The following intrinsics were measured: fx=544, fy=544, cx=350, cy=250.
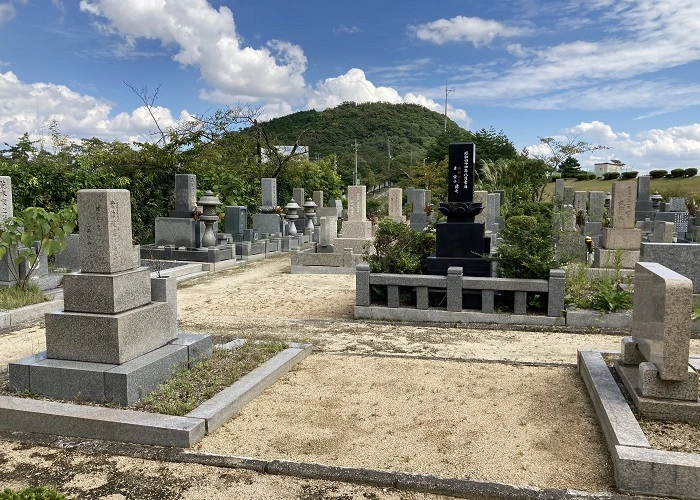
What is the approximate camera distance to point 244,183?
20703mm

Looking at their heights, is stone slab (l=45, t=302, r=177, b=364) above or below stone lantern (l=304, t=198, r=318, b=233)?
below

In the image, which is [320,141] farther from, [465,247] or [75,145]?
[465,247]

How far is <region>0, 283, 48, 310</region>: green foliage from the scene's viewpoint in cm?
792

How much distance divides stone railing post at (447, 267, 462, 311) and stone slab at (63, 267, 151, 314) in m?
4.56

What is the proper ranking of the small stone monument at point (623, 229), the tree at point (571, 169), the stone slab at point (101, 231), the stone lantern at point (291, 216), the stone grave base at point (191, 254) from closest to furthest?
1. the stone slab at point (101, 231)
2. the small stone monument at point (623, 229)
3. the stone grave base at point (191, 254)
4. the stone lantern at point (291, 216)
5. the tree at point (571, 169)

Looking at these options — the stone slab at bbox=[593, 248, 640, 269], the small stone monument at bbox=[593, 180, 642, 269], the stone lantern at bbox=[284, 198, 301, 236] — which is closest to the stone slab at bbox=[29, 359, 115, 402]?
the stone slab at bbox=[593, 248, 640, 269]

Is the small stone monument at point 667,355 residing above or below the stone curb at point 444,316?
above

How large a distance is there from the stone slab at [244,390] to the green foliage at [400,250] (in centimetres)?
310

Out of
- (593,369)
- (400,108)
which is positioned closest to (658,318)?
(593,369)

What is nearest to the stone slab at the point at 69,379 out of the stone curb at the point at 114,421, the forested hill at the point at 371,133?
the stone curb at the point at 114,421

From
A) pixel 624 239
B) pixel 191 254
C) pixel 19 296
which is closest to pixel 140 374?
pixel 19 296

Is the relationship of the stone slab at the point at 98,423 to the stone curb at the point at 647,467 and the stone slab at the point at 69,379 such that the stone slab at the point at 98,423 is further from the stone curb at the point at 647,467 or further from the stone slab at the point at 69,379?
the stone curb at the point at 647,467

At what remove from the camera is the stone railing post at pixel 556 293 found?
761 cm

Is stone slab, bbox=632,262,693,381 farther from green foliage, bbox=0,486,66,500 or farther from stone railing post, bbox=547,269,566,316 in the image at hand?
green foliage, bbox=0,486,66,500
